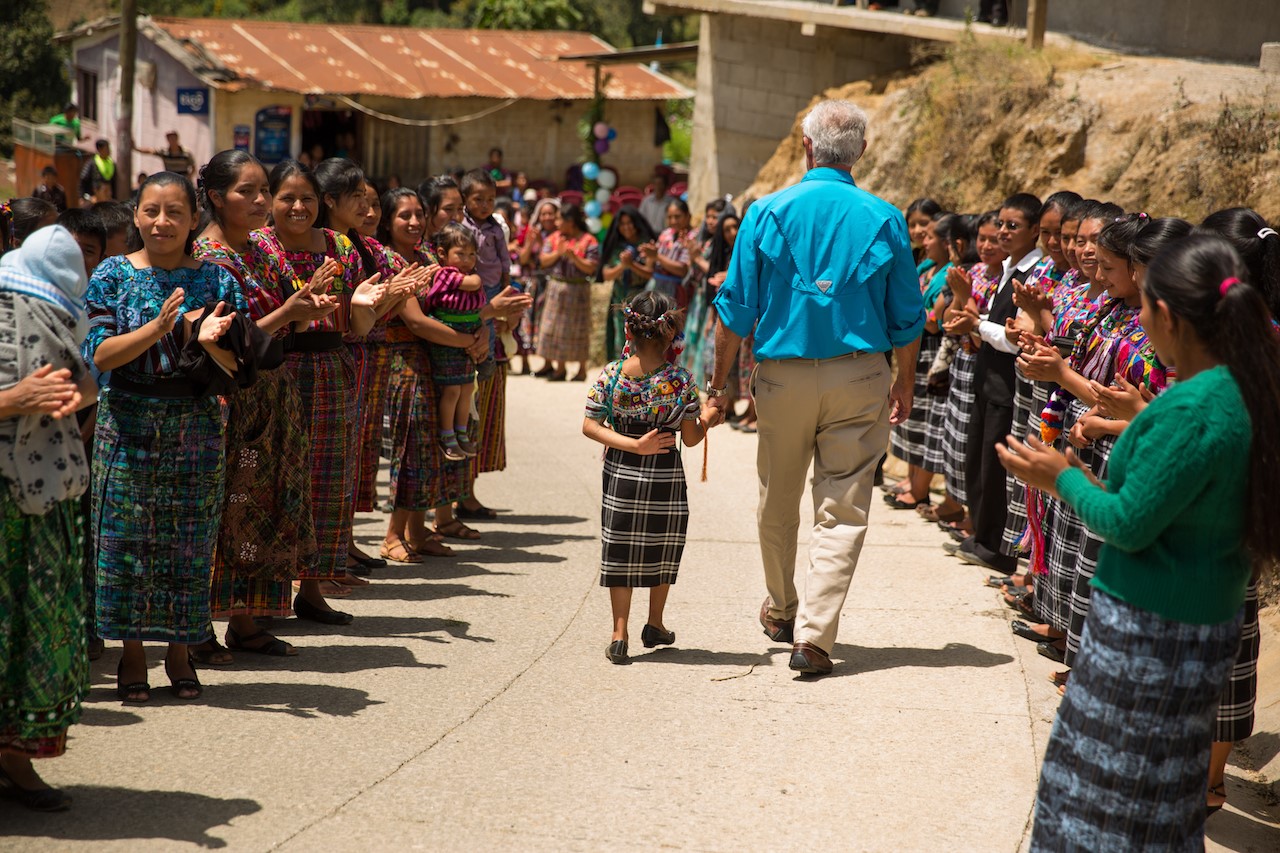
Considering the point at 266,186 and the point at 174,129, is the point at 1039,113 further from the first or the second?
the point at 174,129

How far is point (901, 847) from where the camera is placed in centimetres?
419

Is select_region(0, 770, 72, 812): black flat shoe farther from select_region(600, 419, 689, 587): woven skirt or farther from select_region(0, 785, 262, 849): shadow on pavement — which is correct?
select_region(600, 419, 689, 587): woven skirt

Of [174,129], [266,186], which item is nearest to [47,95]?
[174,129]

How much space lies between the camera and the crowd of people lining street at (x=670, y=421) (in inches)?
129

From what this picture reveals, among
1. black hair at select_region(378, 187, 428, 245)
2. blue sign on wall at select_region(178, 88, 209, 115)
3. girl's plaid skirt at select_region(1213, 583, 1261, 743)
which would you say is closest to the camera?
girl's plaid skirt at select_region(1213, 583, 1261, 743)

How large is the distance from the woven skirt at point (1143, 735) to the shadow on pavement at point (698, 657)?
8.84 feet

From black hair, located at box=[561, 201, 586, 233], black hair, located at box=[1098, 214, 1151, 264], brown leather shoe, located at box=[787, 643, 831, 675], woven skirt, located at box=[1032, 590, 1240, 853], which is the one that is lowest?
brown leather shoe, located at box=[787, 643, 831, 675]

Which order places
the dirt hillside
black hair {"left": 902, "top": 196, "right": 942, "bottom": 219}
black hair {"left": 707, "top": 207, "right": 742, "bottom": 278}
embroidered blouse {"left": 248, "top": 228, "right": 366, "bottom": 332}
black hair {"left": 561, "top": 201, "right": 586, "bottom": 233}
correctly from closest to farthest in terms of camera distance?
embroidered blouse {"left": 248, "top": 228, "right": 366, "bottom": 332}, black hair {"left": 902, "top": 196, "right": 942, "bottom": 219}, the dirt hillside, black hair {"left": 707, "top": 207, "right": 742, "bottom": 278}, black hair {"left": 561, "top": 201, "right": 586, "bottom": 233}

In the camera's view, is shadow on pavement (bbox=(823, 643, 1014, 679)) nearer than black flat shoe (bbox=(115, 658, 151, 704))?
No

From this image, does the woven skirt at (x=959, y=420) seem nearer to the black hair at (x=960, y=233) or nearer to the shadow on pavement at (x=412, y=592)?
the black hair at (x=960, y=233)

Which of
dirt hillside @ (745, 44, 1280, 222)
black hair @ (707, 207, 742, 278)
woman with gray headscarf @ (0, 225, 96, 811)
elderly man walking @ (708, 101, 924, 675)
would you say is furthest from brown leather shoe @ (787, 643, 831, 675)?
black hair @ (707, 207, 742, 278)

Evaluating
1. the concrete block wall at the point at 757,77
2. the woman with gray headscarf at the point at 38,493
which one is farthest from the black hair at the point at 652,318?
the concrete block wall at the point at 757,77

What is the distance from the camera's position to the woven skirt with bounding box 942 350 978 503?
7965mm

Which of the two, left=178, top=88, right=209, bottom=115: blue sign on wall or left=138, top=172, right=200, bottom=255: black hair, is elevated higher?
left=178, top=88, right=209, bottom=115: blue sign on wall
